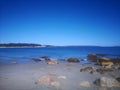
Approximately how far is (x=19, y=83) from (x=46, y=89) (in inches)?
43.3

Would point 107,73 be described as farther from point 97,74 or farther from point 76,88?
point 76,88

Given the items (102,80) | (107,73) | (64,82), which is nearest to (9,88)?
(64,82)

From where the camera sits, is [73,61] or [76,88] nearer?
Result: [76,88]

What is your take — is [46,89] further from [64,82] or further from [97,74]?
[97,74]

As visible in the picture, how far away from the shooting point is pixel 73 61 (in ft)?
37.4

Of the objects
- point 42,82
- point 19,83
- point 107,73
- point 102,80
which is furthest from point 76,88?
point 107,73

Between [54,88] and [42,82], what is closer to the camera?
[54,88]

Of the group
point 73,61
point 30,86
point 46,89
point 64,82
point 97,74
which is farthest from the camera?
point 73,61

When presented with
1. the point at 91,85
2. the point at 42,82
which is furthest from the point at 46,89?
the point at 91,85

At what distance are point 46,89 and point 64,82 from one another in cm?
90

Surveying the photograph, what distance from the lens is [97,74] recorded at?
625 cm

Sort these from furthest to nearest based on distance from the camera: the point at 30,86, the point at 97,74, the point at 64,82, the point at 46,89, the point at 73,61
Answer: the point at 73,61
the point at 97,74
the point at 64,82
the point at 30,86
the point at 46,89

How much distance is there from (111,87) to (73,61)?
23.2 feet

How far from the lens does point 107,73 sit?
648cm
